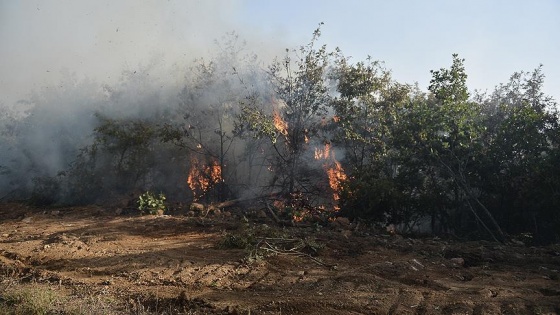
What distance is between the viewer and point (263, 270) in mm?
6566

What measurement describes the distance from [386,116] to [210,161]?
6689 mm

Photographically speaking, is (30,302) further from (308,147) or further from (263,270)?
(308,147)

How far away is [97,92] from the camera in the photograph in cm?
1725

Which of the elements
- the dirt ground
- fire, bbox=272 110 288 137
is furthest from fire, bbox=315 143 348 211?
the dirt ground

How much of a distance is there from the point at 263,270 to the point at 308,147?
8.41 meters

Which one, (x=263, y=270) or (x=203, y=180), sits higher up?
(x=203, y=180)

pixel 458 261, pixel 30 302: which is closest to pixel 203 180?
pixel 458 261

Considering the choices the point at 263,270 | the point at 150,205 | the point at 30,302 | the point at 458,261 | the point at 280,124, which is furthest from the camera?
the point at 280,124

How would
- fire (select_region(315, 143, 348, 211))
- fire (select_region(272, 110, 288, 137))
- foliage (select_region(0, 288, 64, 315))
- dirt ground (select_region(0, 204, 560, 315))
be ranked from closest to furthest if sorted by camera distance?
foliage (select_region(0, 288, 64, 315)) < dirt ground (select_region(0, 204, 560, 315)) < fire (select_region(272, 110, 288, 137)) < fire (select_region(315, 143, 348, 211))

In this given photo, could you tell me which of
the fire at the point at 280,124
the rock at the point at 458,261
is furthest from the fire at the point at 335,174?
the rock at the point at 458,261

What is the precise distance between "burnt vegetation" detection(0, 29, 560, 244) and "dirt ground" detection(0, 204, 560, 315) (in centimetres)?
249

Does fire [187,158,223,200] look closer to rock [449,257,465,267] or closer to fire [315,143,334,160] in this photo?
fire [315,143,334,160]

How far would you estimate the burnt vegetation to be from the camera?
11.0 m

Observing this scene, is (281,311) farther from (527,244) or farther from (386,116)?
(386,116)
